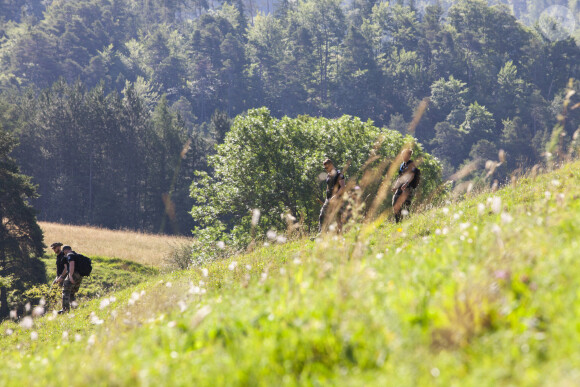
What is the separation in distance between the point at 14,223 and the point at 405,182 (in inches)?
1005

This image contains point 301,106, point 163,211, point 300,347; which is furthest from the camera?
point 301,106

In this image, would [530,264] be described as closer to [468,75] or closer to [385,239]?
[385,239]

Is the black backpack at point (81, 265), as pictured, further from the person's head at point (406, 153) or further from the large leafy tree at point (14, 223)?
the large leafy tree at point (14, 223)

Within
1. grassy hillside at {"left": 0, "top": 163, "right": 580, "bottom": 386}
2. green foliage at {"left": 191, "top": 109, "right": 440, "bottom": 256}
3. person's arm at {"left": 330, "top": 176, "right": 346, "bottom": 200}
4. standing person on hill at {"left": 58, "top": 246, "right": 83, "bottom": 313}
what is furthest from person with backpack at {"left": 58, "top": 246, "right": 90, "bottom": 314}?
green foliage at {"left": 191, "top": 109, "right": 440, "bottom": 256}

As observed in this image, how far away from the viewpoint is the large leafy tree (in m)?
28.7

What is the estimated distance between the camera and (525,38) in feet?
363

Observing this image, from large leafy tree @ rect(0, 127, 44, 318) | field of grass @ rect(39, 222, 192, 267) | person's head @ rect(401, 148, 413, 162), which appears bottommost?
field of grass @ rect(39, 222, 192, 267)

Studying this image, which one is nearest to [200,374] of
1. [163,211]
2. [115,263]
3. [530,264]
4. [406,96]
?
[530,264]

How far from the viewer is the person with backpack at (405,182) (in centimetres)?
1216

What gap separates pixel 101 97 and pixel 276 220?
176 feet

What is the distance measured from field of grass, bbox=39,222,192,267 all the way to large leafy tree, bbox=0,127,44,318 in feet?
20.9

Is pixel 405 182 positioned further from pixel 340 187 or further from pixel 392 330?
pixel 392 330

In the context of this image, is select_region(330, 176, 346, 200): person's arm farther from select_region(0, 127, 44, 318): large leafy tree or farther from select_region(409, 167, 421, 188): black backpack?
select_region(0, 127, 44, 318): large leafy tree

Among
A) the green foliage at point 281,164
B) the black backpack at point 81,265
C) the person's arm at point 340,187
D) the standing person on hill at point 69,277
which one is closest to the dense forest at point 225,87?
the green foliage at point 281,164
